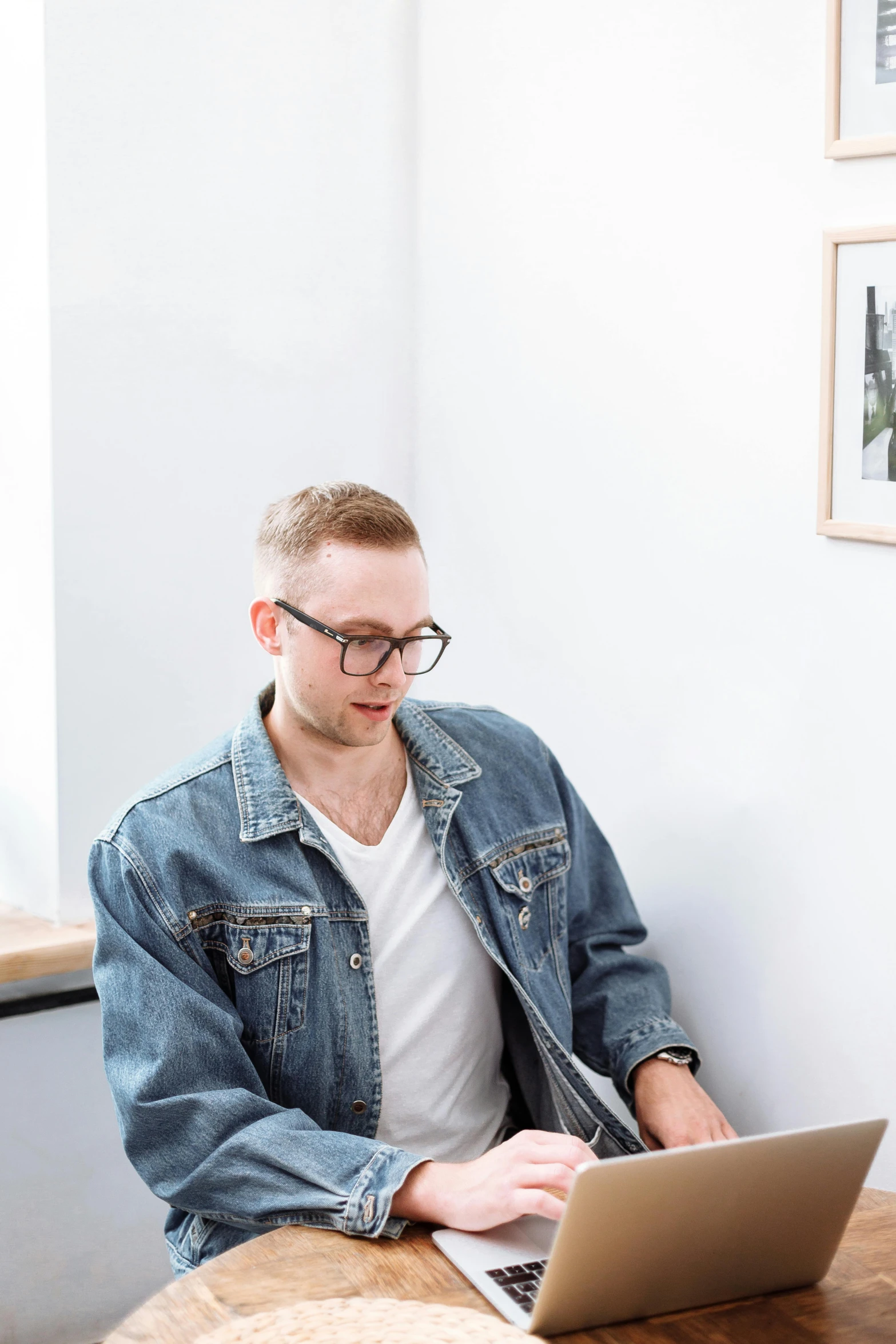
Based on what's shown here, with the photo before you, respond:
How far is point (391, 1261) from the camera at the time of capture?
115 centimetres

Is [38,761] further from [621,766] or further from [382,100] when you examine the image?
[382,100]

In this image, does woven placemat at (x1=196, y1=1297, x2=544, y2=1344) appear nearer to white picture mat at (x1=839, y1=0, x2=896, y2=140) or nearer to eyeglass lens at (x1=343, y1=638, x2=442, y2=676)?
eyeglass lens at (x1=343, y1=638, x2=442, y2=676)

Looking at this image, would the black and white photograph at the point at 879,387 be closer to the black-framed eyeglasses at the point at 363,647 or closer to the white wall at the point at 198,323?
the black-framed eyeglasses at the point at 363,647

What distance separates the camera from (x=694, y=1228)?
3.31ft

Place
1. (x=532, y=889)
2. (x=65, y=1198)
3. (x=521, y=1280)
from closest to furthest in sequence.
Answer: (x=521, y=1280) → (x=532, y=889) → (x=65, y=1198)

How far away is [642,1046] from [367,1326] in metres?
0.66

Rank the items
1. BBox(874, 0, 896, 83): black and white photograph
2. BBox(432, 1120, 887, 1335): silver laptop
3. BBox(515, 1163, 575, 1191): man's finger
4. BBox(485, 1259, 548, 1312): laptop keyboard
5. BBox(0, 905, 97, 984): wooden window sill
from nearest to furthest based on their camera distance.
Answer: BBox(432, 1120, 887, 1335): silver laptop, BBox(485, 1259, 548, 1312): laptop keyboard, BBox(515, 1163, 575, 1191): man's finger, BBox(874, 0, 896, 83): black and white photograph, BBox(0, 905, 97, 984): wooden window sill

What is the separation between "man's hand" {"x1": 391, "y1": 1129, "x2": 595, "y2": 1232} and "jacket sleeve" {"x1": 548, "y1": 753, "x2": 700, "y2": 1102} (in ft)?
1.37

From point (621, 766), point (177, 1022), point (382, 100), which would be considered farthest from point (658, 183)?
point (177, 1022)

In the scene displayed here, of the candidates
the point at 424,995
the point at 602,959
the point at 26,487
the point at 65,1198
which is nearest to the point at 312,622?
the point at 424,995

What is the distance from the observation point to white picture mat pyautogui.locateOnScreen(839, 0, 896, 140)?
1.40 m

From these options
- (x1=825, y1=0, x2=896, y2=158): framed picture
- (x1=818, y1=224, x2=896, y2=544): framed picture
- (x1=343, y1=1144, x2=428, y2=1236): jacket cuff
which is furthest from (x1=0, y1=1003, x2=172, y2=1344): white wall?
(x1=825, y1=0, x2=896, y2=158): framed picture

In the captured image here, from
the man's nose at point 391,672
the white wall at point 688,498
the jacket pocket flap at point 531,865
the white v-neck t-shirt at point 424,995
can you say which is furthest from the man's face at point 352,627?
the white wall at point 688,498

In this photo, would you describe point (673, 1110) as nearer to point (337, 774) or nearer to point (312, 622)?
point (337, 774)
